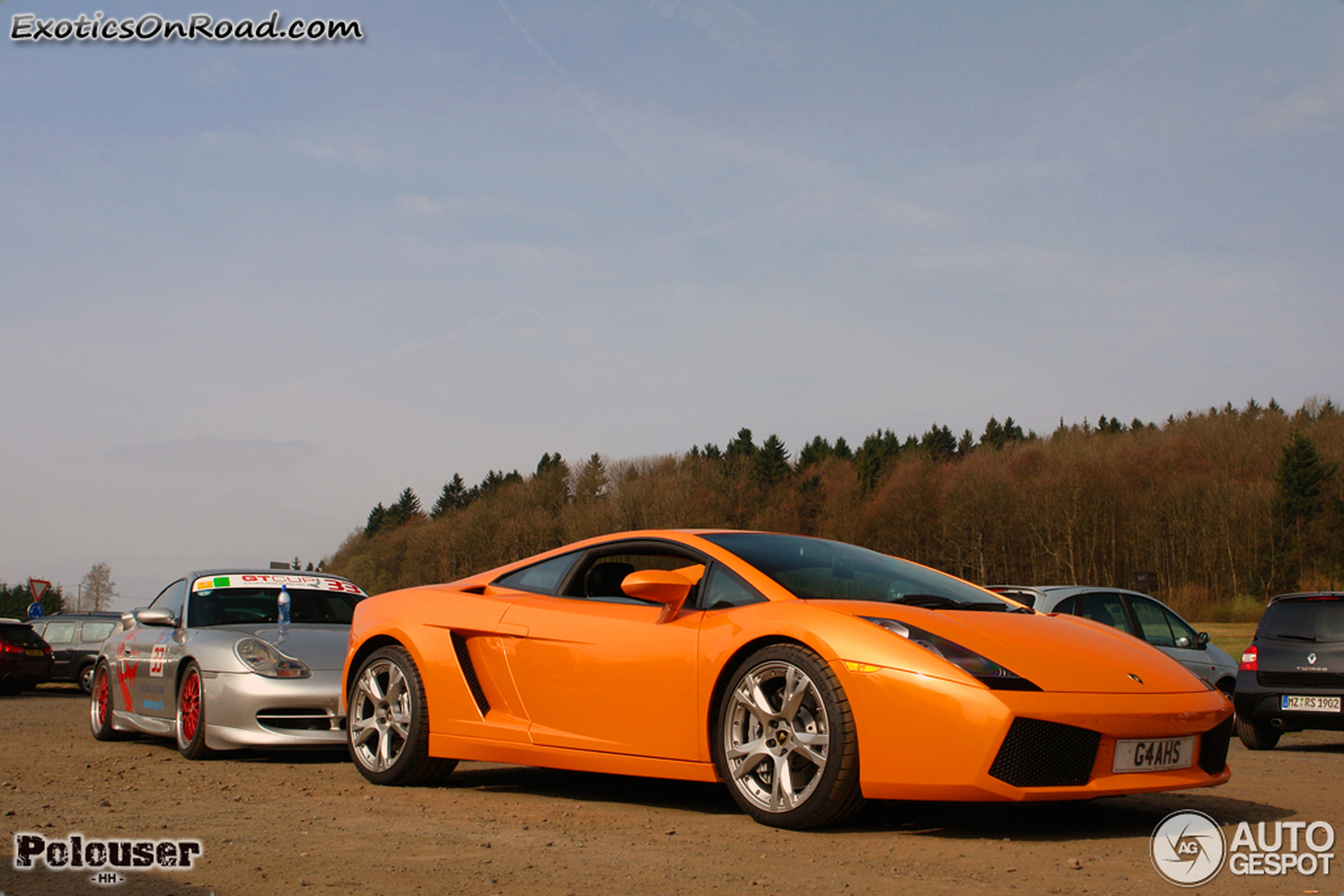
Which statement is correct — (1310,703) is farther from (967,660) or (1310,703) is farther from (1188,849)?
(967,660)

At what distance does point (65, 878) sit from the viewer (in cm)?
405

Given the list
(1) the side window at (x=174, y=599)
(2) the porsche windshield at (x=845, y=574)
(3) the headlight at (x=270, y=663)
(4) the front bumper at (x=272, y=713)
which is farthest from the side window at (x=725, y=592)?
(1) the side window at (x=174, y=599)

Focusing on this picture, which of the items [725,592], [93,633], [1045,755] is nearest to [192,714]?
[725,592]

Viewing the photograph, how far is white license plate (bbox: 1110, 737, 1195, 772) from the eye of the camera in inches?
184

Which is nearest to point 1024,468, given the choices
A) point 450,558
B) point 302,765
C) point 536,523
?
point 536,523

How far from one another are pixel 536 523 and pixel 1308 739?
260 ft

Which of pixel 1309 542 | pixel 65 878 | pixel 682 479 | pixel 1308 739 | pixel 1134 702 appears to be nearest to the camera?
pixel 65 878

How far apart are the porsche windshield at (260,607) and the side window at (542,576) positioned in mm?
3229

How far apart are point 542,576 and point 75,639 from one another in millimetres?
19220

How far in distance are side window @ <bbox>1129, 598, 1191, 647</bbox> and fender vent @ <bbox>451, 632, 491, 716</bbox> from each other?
783 centimetres

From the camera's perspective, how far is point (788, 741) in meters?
4.92

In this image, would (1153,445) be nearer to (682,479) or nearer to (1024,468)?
(1024,468)

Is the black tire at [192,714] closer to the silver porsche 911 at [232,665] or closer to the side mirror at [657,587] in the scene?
the silver porsche 911 at [232,665]

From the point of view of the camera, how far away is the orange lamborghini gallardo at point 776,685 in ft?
15.0
